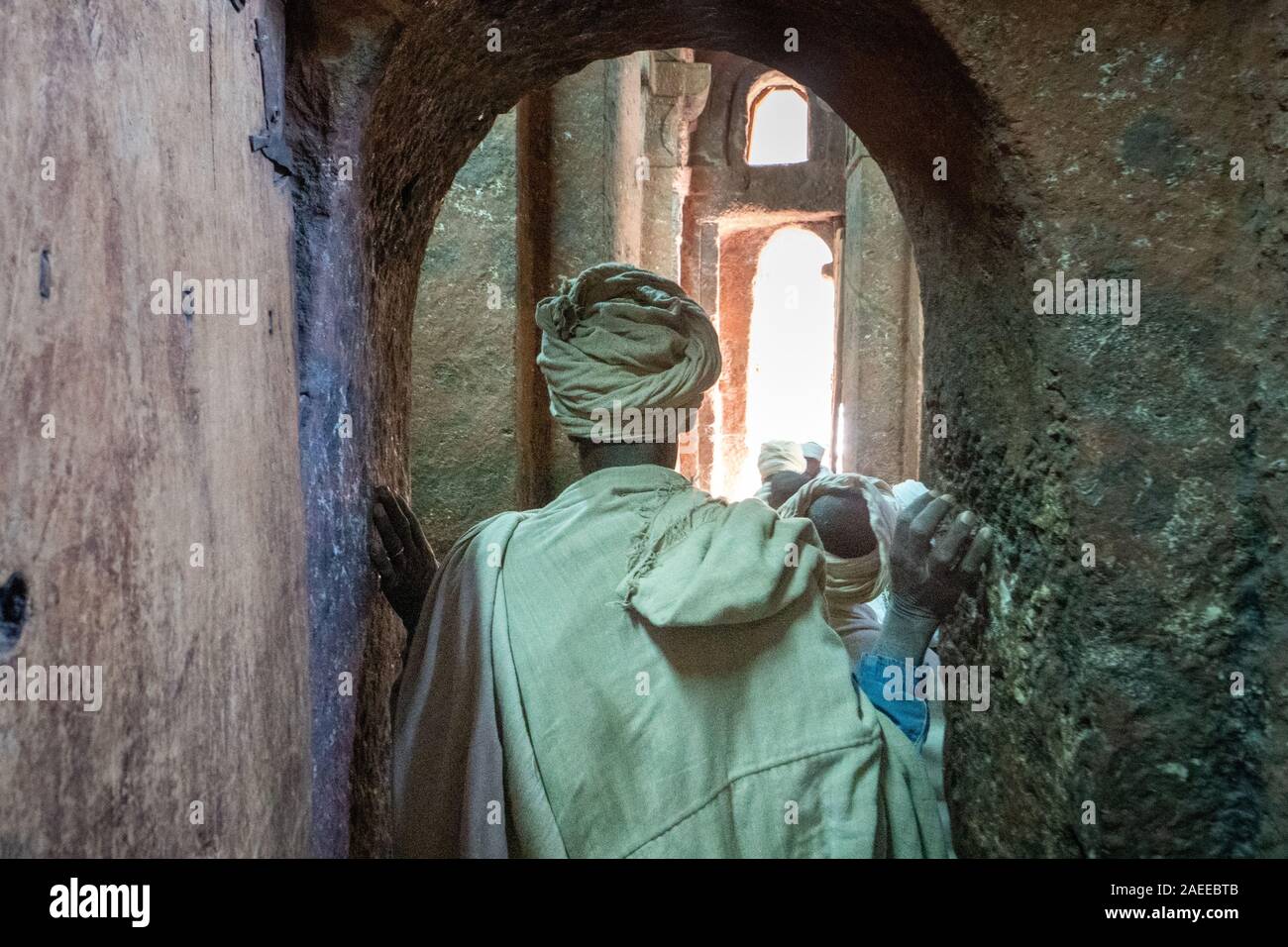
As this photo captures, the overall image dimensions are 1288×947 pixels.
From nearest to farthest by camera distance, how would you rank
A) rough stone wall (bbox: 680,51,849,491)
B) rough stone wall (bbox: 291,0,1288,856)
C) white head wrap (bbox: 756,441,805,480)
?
rough stone wall (bbox: 291,0,1288,856), white head wrap (bbox: 756,441,805,480), rough stone wall (bbox: 680,51,849,491)

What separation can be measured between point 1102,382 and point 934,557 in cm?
42

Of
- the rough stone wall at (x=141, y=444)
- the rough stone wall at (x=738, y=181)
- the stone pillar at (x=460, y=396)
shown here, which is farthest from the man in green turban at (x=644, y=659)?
the rough stone wall at (x=738, y=181)

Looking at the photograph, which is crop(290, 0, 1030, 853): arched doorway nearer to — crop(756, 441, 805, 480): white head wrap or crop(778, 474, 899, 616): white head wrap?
crop(778, 474, 899, 616): white head wrap

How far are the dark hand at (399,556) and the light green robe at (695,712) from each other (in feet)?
0.86

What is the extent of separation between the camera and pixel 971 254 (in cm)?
185

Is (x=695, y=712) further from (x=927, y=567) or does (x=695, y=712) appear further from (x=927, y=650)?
(x=927, y=650)

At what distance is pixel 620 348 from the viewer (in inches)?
74.3

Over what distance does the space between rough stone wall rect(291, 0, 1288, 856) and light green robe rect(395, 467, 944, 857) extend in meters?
0.30

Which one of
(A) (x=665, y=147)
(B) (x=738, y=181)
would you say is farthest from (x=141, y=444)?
A: (B) (x=738, y=181)

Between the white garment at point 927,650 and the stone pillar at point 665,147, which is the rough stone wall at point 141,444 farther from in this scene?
the stone pillar at point 665,147

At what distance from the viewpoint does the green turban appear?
1.88m

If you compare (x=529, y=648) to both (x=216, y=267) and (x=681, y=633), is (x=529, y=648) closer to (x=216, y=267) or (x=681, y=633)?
(x=681, y=633)
